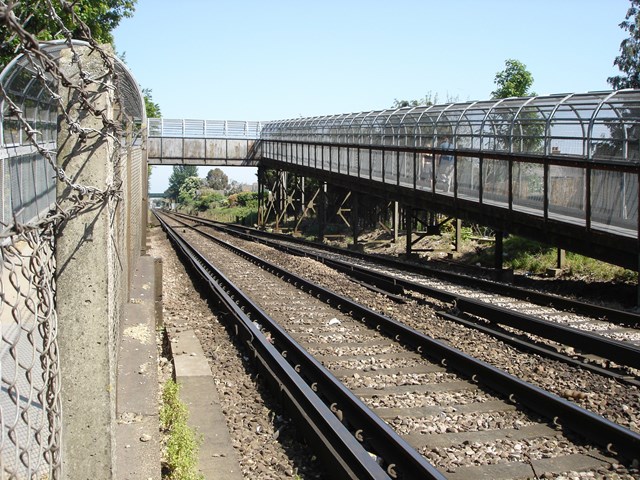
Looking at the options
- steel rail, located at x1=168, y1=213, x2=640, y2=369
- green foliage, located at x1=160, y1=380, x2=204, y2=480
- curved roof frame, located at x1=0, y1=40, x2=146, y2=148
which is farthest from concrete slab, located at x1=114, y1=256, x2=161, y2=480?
steel rail, located at x1=168, y1=213, x2=640, y2=369

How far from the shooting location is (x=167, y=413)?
631 cm

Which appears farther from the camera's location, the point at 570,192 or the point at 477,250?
the point at 477,250

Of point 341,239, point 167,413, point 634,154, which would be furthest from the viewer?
point 341,239

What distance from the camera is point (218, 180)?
5143 inches

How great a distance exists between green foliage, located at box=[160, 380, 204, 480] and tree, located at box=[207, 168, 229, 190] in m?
122

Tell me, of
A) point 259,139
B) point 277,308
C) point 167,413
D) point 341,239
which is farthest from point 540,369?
point 259,139

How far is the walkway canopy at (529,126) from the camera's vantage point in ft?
46.1

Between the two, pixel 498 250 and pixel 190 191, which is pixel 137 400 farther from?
pixel 190 191

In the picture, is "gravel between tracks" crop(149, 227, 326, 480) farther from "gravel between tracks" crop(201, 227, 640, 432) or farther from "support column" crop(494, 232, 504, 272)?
"support column" crop(494, 232, 504, 272)

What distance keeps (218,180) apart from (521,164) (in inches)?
4586

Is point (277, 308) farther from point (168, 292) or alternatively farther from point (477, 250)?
point (477, 250)

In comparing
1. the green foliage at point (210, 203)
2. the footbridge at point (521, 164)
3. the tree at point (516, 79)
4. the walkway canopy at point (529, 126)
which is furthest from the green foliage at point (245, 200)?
the walkway canopy at point (529, 126)

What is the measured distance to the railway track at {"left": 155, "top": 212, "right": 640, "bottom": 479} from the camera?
5.46m

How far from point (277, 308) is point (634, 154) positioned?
6.95m
